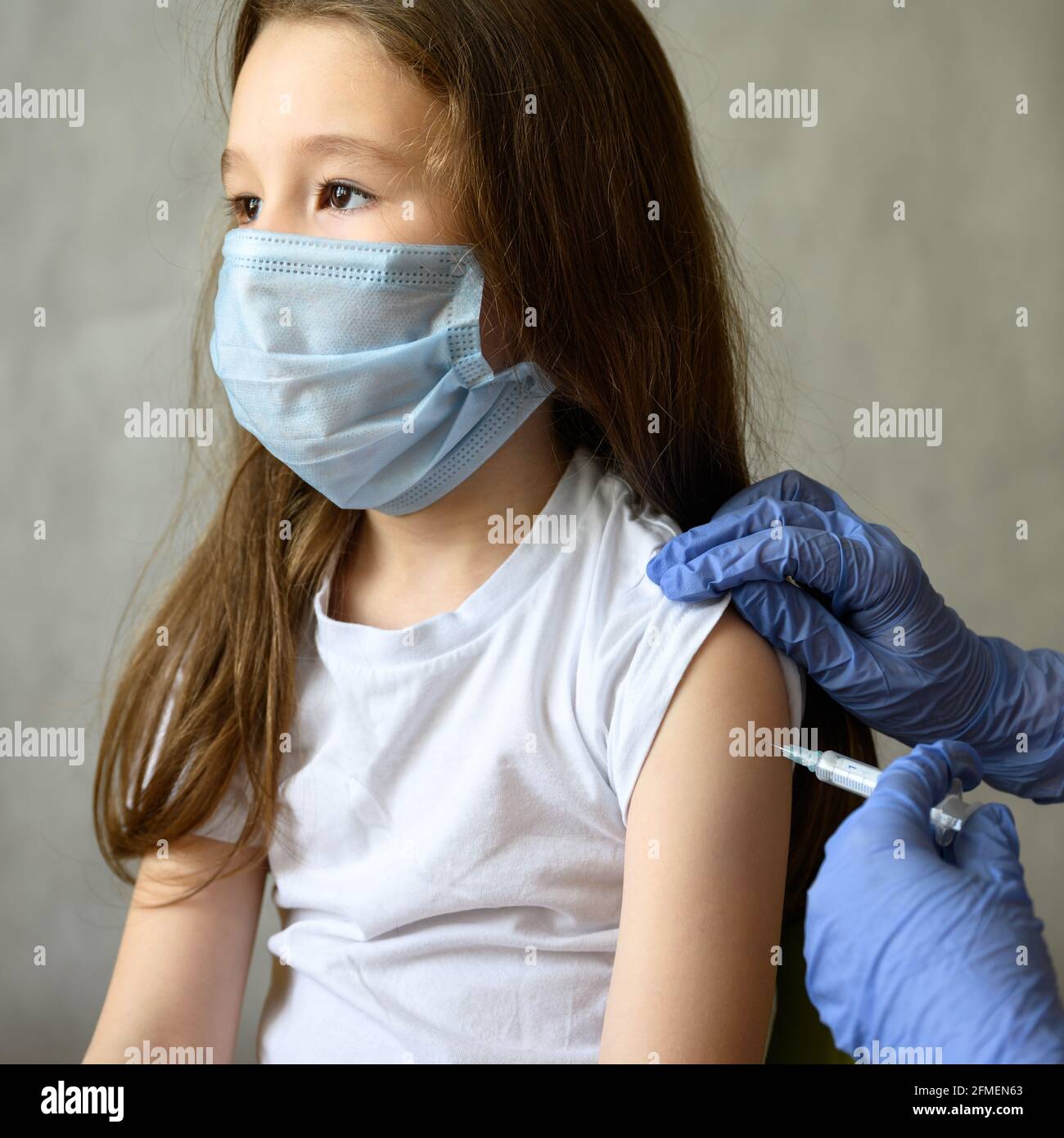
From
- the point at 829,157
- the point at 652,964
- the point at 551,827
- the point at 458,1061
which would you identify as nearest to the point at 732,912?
the point at 652,964

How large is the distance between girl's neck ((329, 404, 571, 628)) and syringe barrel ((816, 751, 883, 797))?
1.36 feet

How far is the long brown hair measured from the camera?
1.10 metres

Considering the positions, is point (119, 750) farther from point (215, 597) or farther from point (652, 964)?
point (652, 964)

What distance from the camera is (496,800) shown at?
1.13 meters

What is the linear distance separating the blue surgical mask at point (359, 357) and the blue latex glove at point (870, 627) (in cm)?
24

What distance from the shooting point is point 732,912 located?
1.00 meters

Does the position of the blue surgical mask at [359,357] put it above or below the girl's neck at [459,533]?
above

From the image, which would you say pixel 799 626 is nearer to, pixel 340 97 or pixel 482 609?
pixel 482 609

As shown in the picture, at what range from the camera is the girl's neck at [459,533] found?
1226 mm

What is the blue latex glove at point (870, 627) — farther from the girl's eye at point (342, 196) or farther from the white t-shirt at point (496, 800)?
the girl's eye at point (342, 196)

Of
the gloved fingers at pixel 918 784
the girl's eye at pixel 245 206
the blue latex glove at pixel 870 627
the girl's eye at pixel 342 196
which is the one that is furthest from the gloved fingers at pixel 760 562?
the girl's eye at pixel 245 206

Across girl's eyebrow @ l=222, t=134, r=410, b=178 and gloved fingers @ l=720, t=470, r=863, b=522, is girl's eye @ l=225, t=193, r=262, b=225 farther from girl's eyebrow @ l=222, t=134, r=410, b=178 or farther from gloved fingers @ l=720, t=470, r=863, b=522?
gloved fingers @ l=720, t=470, r=863, b=522
